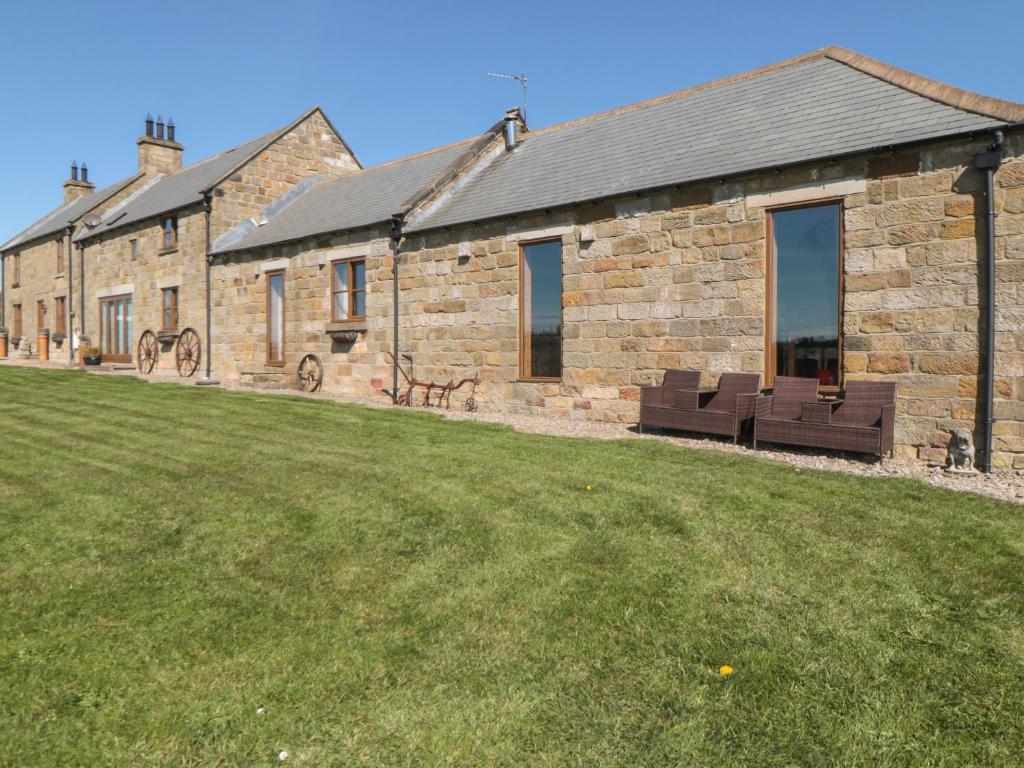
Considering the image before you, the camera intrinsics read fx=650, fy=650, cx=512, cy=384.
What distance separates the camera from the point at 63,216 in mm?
29797


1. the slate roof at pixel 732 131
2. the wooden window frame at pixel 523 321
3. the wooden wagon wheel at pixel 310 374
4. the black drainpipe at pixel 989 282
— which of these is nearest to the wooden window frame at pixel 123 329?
the wooden wagon wheel at pixel 310 374

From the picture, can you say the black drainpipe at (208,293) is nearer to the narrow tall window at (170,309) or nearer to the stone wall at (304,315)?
the stone wall at (304,315)

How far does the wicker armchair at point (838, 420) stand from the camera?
24.2 feet

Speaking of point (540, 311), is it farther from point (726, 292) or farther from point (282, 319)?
point (282, 319)

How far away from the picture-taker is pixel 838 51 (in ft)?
35.2

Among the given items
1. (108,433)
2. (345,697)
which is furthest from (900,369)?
(108,433)

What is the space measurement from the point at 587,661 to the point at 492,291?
9.45 metres

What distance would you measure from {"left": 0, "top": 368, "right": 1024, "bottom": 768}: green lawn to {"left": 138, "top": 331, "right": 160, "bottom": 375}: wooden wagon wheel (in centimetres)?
1606

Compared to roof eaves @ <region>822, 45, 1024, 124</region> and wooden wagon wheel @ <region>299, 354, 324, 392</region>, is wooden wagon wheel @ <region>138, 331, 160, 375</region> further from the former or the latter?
roof eaves @ <region>822, 45, 1024, 124</region>

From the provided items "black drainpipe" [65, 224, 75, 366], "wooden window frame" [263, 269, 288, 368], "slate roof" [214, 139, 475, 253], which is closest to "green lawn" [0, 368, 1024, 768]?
"slate roof" [214, 139, 475, 253]

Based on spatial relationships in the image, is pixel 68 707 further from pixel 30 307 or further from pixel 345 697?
pixel 30 307

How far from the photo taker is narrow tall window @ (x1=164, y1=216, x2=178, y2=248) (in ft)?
66.0

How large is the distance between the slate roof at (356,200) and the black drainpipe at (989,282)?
394 inches

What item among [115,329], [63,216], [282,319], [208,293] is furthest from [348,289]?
[63,216]
